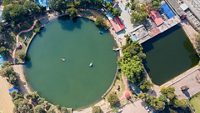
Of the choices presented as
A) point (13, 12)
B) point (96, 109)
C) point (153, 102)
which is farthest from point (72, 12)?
point (153, 102)

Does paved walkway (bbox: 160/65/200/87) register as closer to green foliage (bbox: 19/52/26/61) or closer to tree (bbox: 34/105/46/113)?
tree (bbox: 34/105/46/113)

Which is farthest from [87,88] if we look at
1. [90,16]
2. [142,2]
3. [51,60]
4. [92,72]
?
[142,2]

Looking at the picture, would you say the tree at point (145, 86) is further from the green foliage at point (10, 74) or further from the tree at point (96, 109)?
the green foliage at point (10, 74)

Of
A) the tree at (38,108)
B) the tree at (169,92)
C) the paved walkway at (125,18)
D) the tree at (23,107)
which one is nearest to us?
the tree at (169,92)

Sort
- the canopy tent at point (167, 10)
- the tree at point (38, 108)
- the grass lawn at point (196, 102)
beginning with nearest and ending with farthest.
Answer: the tree at point (38, 108) → the grass lawn at point (196, 102) → the canopy tent at point (167, 10)

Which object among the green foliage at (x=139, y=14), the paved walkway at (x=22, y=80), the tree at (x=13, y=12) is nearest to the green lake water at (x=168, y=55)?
the green foliage at (x=139, y=14)

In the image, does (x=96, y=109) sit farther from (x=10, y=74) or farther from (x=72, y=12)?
(x=72, y=12)

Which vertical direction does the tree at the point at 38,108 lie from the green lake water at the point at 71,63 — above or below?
below
